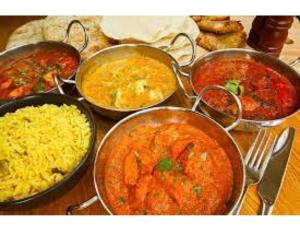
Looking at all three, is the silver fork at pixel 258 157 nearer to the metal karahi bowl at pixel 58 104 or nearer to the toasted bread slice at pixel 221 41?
the metal karahi bowl at pixel 58 104

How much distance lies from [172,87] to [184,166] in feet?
2.14

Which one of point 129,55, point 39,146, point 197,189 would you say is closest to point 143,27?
point 129,55

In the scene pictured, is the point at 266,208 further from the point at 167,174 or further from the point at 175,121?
the point at 175,121

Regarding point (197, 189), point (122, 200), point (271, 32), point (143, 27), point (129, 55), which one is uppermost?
point (271, 32)

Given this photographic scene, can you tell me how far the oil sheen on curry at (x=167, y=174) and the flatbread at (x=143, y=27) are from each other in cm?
84

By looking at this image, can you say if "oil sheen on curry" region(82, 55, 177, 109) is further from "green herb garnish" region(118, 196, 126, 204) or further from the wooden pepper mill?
the wooden pepper mill

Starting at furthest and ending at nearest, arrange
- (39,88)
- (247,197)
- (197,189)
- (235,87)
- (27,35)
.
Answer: (27,35)
(39,88)
(235,87)
(247,197)
(197,189)

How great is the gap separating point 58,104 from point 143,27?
0.89m

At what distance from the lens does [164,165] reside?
140 centimetres

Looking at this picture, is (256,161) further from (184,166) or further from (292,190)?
(184,166)

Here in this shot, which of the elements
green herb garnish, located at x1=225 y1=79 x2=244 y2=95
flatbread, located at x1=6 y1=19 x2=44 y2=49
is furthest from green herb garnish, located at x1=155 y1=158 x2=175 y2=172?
flatbread, located at x1=6 y1=19 x2=44 y2=49

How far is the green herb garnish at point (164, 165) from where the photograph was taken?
140 centimetres

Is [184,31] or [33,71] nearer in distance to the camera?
[33,71]
